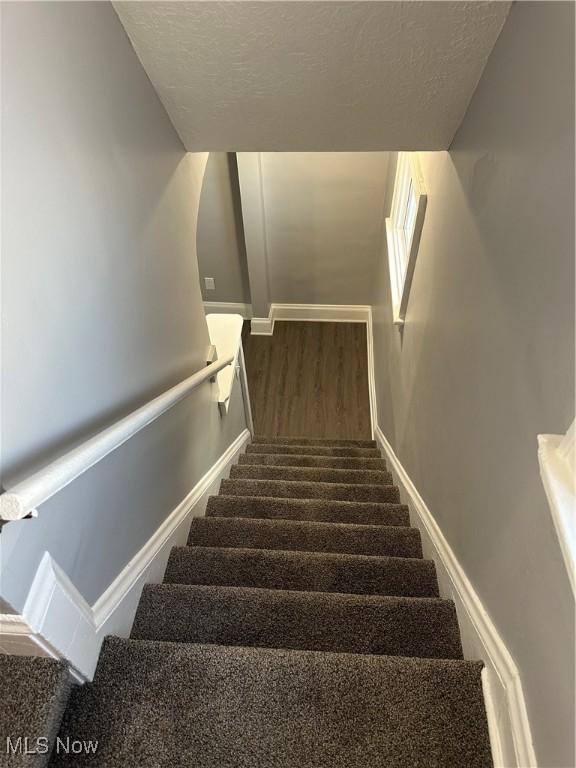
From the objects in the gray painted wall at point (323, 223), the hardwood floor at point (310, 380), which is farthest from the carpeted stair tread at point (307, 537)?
the gray painted wall at point (323, 223)

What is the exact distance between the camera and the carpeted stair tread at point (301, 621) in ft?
4.26

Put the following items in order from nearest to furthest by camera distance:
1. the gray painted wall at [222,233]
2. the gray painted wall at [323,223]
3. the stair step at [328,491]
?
1. the stair step at [328,491]
2. the gray painted wall at [323,223]
3. the gray painted wall at [222,233]

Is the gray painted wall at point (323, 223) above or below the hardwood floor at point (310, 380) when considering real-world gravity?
above

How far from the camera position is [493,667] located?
106cm

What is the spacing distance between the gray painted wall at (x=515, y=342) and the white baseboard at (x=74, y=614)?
0.91m

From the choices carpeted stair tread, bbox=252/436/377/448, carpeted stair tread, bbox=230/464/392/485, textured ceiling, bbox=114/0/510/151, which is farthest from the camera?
carpeted stair tread, bbox=252/436/377/448

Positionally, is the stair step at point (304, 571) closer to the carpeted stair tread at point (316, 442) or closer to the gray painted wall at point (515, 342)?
the gray painted wall at point (515, 342)

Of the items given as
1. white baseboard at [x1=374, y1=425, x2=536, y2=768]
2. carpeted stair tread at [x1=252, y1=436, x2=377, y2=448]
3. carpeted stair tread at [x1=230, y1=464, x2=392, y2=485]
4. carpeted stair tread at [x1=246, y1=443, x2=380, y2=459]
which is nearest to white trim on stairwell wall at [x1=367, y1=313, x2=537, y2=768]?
white baseboard at [x1=374, y1=425, x2=536, y2=768]

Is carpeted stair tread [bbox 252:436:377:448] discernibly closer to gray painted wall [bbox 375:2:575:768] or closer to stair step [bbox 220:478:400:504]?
stair step [bbox 220:478:400:504]

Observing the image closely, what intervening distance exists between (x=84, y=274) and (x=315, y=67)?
83 centimetres

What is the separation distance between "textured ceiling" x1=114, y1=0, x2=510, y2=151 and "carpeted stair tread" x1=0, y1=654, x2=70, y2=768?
1.45 meters

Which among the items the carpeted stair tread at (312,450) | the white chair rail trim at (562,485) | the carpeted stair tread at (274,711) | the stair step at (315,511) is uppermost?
the white chair rail trim at (562,485)

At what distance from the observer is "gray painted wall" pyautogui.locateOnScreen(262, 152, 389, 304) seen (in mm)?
4012

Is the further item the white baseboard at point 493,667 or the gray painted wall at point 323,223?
the gray painted wall at point 323,223
